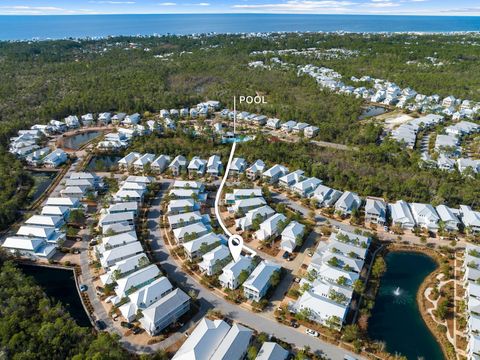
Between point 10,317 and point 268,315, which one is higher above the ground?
point 10,317

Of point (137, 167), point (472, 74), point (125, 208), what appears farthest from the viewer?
point (472, 74)

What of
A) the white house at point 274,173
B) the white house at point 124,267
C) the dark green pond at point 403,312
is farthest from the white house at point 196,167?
the dark green pond at point 403,312

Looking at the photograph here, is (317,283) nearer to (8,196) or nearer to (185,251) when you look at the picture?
(185,251)

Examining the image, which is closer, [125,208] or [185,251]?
[185,251]

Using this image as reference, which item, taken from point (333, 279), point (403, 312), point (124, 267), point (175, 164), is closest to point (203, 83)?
point (175, 164)

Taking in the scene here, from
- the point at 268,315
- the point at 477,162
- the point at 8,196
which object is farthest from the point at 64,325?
the point at 477,162

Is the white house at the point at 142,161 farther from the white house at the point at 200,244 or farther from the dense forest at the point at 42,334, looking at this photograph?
the dense forest at the point at 42,334
